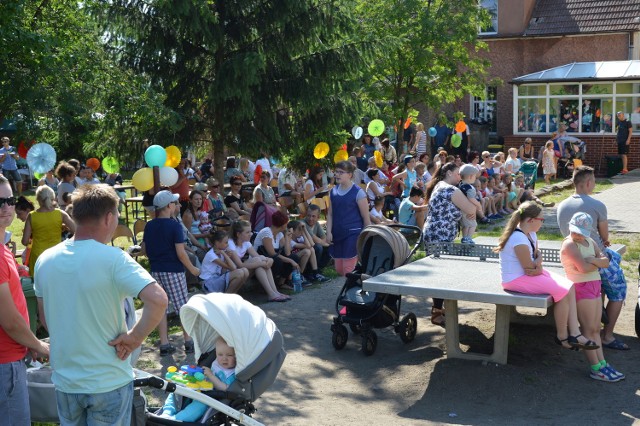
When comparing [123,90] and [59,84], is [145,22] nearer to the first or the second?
[123,90]

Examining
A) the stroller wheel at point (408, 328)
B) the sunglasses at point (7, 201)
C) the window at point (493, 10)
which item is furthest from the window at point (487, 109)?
the sunglasses at point (7, 201)

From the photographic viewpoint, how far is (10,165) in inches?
1013

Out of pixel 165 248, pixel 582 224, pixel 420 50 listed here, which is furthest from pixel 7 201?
pixel 420 50

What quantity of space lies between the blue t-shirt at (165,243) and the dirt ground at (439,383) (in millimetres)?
958

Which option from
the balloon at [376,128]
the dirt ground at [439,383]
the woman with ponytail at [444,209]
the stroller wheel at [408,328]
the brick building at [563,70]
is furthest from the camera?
the brick building at [563,70]

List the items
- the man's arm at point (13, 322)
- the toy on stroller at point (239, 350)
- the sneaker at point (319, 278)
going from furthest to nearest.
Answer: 1. the sneaker at point (319, 278)
2. the toy on stroller at point (239, 350)
3. the man's arm at point (13, 322)

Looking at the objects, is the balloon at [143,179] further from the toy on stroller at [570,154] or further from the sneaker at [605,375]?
the toy on stroller at [570,154]

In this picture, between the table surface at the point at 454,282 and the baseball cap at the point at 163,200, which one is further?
the baseball cap at the point at 163,200

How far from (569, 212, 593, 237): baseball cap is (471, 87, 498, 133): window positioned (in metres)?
29.6

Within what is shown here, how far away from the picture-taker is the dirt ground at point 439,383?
287 inches

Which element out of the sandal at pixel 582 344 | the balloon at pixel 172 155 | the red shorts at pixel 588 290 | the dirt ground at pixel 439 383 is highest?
the balloon at pixel 172 155

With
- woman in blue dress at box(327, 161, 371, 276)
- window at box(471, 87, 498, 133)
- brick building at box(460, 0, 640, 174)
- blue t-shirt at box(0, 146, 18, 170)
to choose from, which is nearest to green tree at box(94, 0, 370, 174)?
woman in blue dress at box(327, 161, 371, 276)

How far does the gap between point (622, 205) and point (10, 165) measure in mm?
17909

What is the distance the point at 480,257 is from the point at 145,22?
821cm
